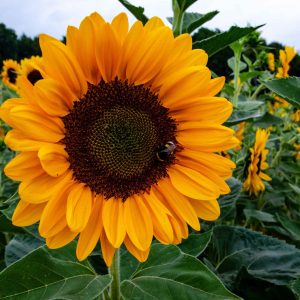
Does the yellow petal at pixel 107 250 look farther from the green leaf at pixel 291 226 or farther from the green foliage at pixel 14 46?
the green foliage at pixel 14 46

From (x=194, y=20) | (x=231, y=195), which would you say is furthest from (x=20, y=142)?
(x=231, y=195)

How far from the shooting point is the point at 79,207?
4.23ft

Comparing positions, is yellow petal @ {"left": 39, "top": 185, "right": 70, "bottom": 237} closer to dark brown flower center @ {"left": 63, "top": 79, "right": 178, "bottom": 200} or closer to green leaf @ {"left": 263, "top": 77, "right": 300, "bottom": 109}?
dark brown flower center @ {"left": 63, "top": 79, "right": 178, "bottom": 200}

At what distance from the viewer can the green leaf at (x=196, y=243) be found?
1.59 m

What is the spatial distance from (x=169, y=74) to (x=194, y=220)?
40 cm

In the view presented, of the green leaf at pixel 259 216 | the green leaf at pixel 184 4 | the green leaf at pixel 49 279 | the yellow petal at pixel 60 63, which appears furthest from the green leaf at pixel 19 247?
the green leaf at pixel 259 216

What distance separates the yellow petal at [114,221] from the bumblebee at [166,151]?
0.57 ft

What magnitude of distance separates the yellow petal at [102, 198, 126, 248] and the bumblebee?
173 mm

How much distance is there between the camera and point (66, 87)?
1.24m

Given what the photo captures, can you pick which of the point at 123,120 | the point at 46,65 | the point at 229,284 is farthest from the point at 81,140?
the point at 229,284

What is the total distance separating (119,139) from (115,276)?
0.40 meters

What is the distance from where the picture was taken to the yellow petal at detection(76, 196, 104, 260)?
4.06 feet

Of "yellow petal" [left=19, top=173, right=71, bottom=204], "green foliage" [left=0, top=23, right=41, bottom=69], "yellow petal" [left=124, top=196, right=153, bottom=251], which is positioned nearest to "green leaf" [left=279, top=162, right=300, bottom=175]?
"yellow petal" [left=124, top=196, right=153, bottom=251]

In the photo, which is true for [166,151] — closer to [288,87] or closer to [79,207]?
[79,207]
